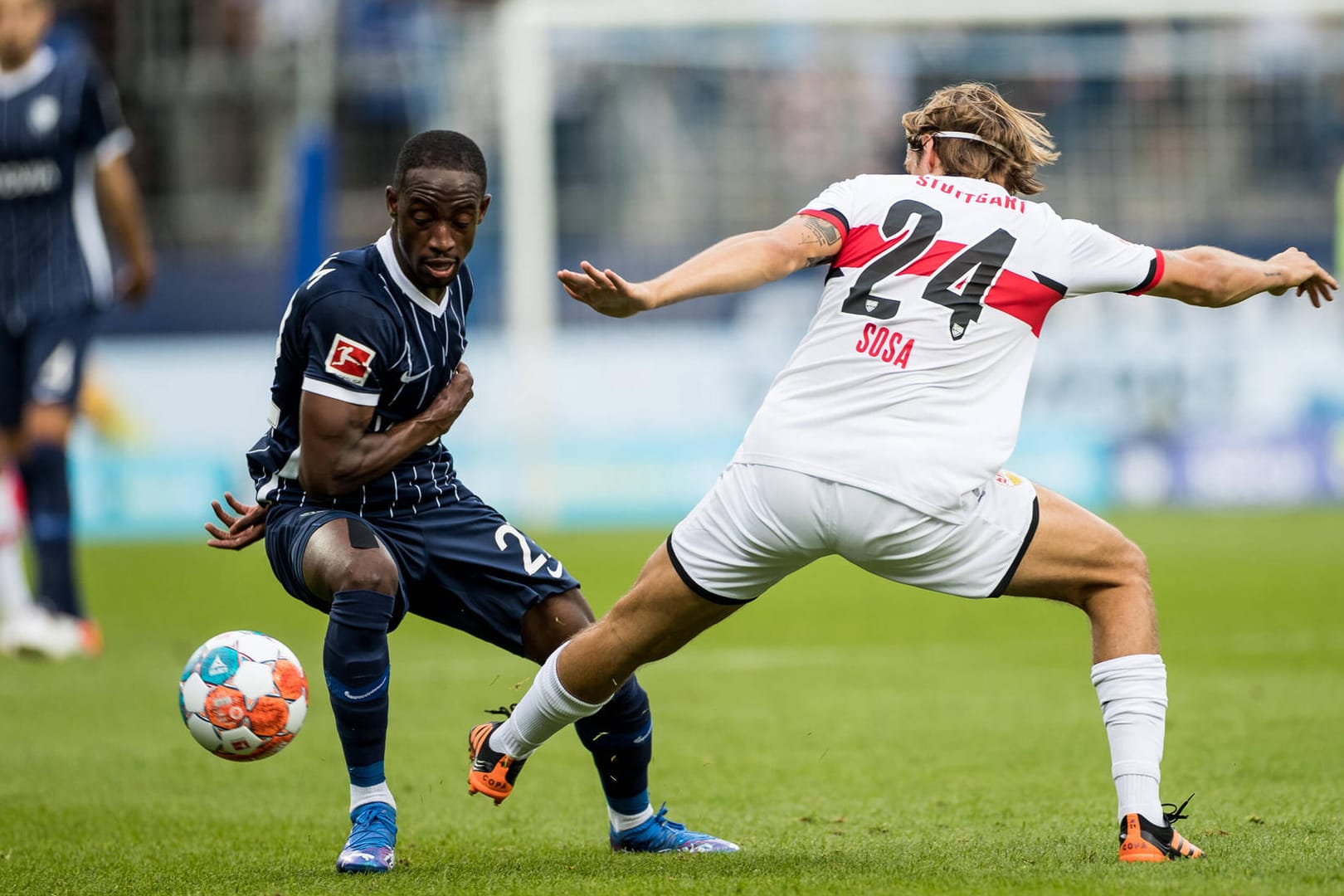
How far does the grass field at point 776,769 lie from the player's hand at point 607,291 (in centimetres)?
129

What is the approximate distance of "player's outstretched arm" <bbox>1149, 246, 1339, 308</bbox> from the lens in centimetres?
460

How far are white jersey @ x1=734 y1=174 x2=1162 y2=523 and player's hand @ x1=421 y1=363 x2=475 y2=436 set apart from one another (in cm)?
92

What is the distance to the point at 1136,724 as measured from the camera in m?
4.45

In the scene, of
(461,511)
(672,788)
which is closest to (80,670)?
(672,788)

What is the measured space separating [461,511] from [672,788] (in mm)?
1596

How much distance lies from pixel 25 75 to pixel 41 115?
29cm

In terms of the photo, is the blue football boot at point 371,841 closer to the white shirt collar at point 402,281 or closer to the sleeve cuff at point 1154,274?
the white shirt collar at point 402,281

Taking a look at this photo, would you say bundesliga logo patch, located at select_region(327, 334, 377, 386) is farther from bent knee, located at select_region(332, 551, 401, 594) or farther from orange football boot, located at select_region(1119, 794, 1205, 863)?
orange football boot, located at select_region(1119, 794, 1205, 863)

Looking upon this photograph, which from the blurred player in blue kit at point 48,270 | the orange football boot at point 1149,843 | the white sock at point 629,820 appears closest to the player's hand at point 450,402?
the white sock at point 629,820

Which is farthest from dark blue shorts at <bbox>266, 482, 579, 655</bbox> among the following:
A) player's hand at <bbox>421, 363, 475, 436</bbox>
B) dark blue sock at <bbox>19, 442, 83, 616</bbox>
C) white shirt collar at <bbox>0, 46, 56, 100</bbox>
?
white shirt collar at <bbox>0, 46, 56, 100</bbox>

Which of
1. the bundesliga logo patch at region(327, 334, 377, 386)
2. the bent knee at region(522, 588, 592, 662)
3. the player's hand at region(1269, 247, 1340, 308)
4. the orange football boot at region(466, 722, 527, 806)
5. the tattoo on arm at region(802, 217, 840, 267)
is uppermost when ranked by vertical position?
the tattoo on arm at region(802, 217, 840, 267)

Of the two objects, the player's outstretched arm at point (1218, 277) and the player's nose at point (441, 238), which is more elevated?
the player's nose at point (441, 238)

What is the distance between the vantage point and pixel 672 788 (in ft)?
20.3

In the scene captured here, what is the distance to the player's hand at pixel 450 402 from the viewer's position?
4.91 m
